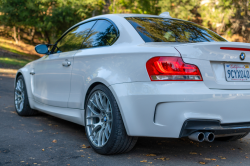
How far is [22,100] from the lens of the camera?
5.31 meters

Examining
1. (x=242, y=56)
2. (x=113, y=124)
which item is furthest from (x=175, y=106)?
(x=242, y=56)

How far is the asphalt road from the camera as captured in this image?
3062 mm

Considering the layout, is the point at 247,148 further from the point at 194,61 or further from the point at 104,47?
the point at 104,47

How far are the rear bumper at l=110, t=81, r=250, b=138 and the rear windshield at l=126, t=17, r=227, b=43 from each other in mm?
679

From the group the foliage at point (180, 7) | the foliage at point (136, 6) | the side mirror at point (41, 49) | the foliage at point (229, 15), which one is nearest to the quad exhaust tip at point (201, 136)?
the side mirror at point (41, 49)

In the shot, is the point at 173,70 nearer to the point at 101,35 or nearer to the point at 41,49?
the point at 101,35

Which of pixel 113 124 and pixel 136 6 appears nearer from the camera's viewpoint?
pixel 113 124

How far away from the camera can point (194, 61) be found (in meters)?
2.70

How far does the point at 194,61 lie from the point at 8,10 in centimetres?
2719

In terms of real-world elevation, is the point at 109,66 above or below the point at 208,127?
above

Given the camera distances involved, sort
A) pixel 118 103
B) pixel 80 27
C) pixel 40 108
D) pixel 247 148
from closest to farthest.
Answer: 1. pixel 118 103
2. pixel 247 148
3. pixel 80 27
4. pixel 40 108

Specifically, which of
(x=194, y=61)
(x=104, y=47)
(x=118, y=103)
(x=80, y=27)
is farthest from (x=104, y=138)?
(x=80, y=27)

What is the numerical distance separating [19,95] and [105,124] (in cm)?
280

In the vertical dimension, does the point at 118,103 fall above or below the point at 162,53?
below
